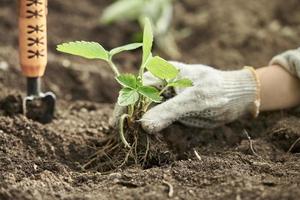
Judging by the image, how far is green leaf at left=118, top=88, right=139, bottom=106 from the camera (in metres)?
1.55

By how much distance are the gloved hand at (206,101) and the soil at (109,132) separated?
54mm

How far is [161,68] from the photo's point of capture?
1584 millimetres

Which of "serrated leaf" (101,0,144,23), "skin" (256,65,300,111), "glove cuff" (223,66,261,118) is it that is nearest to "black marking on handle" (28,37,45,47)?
"glove cuff" (223,66,261,118)

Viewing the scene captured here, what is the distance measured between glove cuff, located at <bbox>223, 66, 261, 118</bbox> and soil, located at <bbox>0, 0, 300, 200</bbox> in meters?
0.07

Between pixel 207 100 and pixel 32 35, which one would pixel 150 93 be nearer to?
pixel 207 100

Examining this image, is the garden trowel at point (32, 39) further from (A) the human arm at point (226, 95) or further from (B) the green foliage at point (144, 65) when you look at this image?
(A) the human arm at point (226, 95)

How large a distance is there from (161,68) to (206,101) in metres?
0.24

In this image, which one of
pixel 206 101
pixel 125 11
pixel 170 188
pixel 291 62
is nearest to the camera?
pixel 170 188

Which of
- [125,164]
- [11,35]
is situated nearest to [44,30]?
[125,164]

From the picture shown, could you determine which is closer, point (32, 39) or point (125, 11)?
point (32, 39)

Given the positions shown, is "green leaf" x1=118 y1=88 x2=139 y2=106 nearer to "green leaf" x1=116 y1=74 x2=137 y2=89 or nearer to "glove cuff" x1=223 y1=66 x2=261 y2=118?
"green leaf" x1=116 y1=74 x2=137 y2=89

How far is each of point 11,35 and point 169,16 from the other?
0.73 metres

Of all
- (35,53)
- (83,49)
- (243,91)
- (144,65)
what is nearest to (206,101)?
(243,91)

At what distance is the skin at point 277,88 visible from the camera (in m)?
1.90
